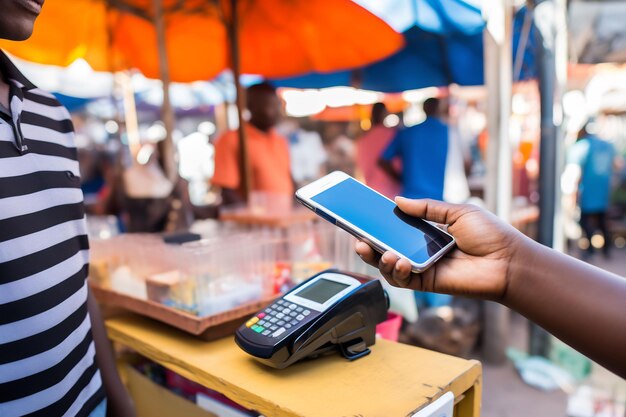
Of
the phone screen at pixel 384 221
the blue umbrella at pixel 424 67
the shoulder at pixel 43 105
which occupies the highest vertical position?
the blue umbrella at pixel 424 67

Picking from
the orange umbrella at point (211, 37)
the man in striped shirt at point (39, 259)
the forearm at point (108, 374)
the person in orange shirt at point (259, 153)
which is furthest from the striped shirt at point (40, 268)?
the orange umbrella at point (211, 37)

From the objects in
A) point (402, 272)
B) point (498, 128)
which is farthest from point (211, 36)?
point (402, 272)

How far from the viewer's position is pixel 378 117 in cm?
468

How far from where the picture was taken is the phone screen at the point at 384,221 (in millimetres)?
865

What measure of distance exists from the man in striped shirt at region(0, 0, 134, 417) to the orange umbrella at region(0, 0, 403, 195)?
2378mm

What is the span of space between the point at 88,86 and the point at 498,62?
21.2 feet

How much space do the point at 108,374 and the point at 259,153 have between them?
2306 mm

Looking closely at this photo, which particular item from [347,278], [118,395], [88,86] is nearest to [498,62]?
[347,278]

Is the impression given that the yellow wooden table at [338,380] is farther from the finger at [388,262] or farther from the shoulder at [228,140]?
the shoulder at [228,140]

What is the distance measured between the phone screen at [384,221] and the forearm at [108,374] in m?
0.72

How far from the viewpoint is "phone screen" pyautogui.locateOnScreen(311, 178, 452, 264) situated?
0.86m

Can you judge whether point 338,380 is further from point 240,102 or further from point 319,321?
point 240,102

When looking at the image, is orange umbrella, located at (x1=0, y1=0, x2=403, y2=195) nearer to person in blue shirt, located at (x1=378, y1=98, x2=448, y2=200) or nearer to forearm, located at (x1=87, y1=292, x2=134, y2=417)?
person in blue shirt, located at (x1=378, y1=98, x2=448, y2=200)

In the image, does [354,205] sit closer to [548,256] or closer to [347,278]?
[347,278]
